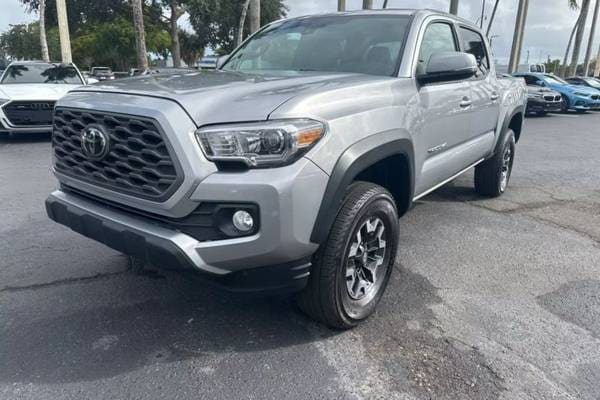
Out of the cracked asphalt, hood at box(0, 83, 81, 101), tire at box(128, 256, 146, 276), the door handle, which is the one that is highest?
the door handle

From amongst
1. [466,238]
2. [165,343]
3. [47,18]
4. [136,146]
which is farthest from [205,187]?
[47,18]

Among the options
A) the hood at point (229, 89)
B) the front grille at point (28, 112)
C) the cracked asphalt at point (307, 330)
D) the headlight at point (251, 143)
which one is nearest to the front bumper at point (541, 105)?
the cracked asphalt at point (307, 330)

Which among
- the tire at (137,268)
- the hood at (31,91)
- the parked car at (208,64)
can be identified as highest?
the parked car at (208,64)

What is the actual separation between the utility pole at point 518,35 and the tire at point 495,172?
76.2 feet

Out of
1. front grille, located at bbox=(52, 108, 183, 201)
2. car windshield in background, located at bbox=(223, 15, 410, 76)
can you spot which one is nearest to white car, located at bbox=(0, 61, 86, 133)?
car windshield in background, located at bbox=(223, 15, 410, 76)

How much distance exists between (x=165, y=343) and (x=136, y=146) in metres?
1.11

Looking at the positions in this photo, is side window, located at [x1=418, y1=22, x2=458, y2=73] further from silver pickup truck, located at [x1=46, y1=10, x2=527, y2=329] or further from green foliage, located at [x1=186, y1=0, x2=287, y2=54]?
green foliage, located at [x1=186, y1=0, x2=287, y2=54]

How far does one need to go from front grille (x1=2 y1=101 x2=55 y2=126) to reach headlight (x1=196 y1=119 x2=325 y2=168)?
26.4 ft

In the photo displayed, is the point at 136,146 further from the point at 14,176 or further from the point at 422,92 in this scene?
the point at 14,176

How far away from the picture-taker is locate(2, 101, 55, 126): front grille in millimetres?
8727

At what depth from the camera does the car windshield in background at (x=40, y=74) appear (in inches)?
388

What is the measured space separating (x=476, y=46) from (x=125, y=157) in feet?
13.0

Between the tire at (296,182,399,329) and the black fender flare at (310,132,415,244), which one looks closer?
the black fender flare at (310,132,415,244)

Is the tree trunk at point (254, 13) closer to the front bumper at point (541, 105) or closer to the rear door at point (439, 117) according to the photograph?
the front bumper at point (541, 105)
